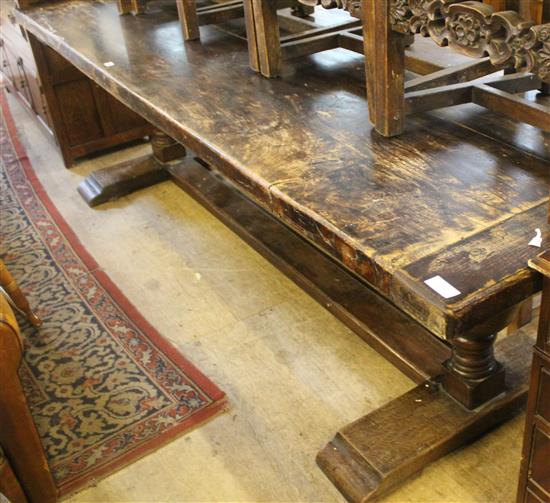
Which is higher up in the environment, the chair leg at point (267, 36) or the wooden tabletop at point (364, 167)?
the chair leg at point (267, 36)

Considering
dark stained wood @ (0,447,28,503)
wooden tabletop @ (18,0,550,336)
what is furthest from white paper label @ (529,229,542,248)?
dark stained wood @ (0,447,28,503)

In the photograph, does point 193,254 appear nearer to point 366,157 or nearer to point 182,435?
point 182,435

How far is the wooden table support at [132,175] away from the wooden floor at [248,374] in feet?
0.53

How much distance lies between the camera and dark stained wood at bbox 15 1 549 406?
1186mm

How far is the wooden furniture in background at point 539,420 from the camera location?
1.18 metres

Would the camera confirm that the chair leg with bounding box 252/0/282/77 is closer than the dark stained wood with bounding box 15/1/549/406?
No

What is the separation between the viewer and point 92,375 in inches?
89.7

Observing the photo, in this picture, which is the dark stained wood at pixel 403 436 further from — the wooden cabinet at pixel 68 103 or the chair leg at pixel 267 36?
the wooden cabinet at pixel 68 103

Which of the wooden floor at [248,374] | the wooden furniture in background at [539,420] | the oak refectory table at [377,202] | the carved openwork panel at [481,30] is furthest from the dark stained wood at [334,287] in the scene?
the carved openwork panel at [481,30]

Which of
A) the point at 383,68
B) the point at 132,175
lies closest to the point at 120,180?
the point at 132,175

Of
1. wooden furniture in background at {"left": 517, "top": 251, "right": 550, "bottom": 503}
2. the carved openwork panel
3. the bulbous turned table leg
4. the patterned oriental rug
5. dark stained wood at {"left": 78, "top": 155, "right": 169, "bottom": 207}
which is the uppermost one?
the carved openwork panel

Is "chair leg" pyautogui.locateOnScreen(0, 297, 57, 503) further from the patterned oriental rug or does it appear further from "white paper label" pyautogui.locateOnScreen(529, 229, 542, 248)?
"white paper label" pyautogui.locateOnScreen(529, 229, 542, 248)

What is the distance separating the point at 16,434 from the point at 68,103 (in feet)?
7.86

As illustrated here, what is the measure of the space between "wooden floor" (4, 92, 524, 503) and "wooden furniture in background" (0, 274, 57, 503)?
0.14 m
